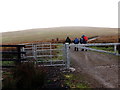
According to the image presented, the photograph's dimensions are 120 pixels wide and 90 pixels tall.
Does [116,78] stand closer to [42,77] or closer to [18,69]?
[42,77]

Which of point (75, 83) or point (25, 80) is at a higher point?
point (25, 80)

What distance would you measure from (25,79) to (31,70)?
0.64 m

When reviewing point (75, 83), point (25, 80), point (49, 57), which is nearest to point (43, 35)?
point (49, 57)

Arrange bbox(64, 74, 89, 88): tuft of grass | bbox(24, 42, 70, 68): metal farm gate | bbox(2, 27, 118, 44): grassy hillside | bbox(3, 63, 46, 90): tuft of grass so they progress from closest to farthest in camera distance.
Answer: bbox(3, 63, 46, 90): tuft of grass, bbox(64, 74, 89, 88): tuft of grass, bbox(24, 42, 70, 68): metal farm gate, bbox(2, 27, 118, 44): grassy hillside

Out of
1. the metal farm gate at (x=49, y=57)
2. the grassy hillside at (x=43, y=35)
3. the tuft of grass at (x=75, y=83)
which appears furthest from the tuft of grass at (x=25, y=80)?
the grassy hillside at (x=43, y=35)

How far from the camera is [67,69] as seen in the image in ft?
36.3

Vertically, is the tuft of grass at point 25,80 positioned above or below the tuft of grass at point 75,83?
above

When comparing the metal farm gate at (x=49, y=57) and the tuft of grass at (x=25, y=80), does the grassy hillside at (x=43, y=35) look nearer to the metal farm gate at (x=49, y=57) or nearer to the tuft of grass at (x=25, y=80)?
the metal farm gate at (x=49, y=57)

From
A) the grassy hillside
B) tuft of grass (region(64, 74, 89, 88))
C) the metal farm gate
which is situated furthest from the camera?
the grassy hillside

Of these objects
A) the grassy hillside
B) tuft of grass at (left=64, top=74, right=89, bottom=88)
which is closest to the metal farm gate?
tuft of grass at (left=64, top=74, right=89, bottom=88)

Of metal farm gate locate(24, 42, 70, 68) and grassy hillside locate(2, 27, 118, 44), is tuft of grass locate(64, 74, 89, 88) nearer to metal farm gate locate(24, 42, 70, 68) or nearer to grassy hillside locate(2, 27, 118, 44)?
metal farm gate locate(24, 42, 70, 68)

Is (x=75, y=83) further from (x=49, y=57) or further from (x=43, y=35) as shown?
(x=43, y=35)

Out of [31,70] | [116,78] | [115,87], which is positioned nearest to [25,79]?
[31,70]

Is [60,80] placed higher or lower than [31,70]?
lower
